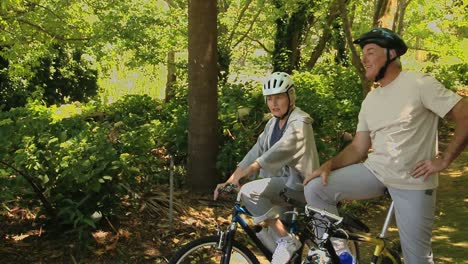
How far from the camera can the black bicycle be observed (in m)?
3.31

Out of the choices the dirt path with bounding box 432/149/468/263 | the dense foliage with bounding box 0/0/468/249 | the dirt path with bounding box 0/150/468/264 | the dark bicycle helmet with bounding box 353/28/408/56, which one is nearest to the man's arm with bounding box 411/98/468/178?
the dark bicycle helmet with bounding box 353/28/408/56

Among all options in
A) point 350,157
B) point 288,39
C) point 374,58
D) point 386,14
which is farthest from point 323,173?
point 288,39

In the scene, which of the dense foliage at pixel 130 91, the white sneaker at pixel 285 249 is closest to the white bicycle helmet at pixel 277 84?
the white sneaker at pixel 285 249

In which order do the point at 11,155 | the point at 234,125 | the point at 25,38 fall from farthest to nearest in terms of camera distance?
the point at 25,38, the point at 234,125, the point at 11,155

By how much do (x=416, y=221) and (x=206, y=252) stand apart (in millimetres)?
1434

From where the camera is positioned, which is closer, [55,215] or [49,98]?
[55,215]

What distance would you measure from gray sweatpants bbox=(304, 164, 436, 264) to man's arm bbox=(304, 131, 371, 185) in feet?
0.17

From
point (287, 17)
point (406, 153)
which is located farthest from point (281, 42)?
point (406, 153)

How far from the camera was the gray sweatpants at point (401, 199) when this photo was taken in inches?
121

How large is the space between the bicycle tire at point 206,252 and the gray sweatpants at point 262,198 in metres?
0.24

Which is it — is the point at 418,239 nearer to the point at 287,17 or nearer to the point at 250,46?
the point at 287,17

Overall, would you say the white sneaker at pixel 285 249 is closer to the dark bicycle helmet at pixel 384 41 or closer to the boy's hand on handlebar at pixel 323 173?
the boy's hand on handlebar at pixel 323 173

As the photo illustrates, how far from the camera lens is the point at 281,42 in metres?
17.0

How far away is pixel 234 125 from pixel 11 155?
2.91 meters
